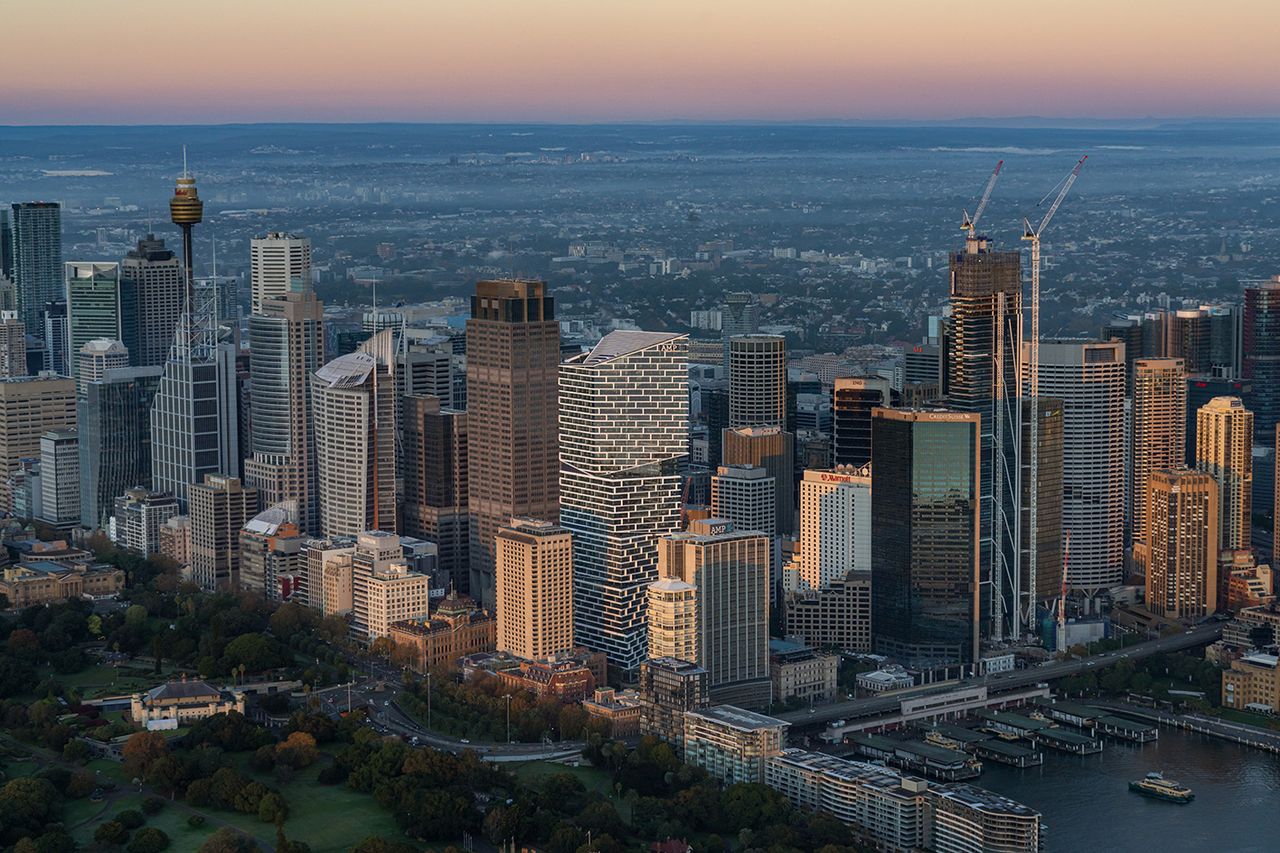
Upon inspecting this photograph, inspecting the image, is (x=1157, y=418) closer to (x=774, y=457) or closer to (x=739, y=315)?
(x=774, y=457)

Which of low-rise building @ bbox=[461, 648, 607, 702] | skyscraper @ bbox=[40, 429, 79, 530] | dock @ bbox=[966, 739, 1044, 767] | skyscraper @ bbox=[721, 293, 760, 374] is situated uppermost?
skyscraper @ bbox=[721, 293, 760, 374]

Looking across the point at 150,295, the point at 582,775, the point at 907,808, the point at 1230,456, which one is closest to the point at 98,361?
the point at 150,295

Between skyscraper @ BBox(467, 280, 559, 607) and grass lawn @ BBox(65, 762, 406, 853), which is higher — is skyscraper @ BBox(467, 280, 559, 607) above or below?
above

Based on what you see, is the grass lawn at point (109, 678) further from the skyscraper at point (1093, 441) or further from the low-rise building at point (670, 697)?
the skyscraper at point (1093, 441)

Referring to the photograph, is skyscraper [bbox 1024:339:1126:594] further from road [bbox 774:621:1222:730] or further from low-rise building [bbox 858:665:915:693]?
low-rise building [bbox 858:665:915:693]

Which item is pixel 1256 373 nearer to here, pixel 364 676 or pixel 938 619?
pixel 938 619

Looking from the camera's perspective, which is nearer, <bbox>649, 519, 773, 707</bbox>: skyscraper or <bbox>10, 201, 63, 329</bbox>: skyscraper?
<bbox>649, 519, 773, 707</bbox>: skyscraper

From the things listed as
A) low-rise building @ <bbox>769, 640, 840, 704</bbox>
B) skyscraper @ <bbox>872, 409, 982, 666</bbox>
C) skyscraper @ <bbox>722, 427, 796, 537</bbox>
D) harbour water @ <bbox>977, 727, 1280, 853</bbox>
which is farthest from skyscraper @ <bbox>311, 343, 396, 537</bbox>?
harbour water @ <bbox>977, 727, 1280, 853</bbox>
